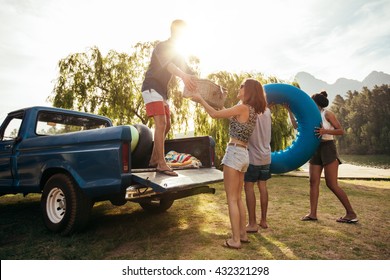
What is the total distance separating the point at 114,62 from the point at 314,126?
12498mm

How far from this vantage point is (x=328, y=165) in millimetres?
4582

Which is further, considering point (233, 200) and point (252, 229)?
point (252, 229)

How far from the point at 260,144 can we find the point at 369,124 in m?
62.9

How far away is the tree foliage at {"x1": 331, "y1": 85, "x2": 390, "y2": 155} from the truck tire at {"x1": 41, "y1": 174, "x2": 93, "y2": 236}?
6124 centimetres

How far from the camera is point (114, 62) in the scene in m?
14.9

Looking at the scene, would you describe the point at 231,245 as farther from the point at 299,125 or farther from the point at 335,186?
the point at 299,125

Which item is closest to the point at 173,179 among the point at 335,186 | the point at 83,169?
the point at 83,169

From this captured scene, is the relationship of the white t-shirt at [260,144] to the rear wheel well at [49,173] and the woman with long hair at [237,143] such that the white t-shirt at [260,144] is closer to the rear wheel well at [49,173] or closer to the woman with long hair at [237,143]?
the woman with long hair at [237,143]

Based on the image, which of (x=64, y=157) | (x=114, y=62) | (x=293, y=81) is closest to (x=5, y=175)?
(x=64, y=157)

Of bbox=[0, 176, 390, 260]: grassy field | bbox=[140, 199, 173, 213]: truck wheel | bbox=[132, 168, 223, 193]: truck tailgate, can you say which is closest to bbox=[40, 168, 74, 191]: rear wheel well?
bbox=[0, 176, 390, 260]: grassy field

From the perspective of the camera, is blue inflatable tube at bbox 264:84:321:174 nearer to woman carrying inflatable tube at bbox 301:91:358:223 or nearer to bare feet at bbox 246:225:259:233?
woman carrying inflatable tube at bbox 301:91:358:223

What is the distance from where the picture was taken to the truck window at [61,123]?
5.09m

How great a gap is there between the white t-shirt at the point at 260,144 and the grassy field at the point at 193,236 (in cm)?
99

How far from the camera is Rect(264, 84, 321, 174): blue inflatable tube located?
15.3 ft
